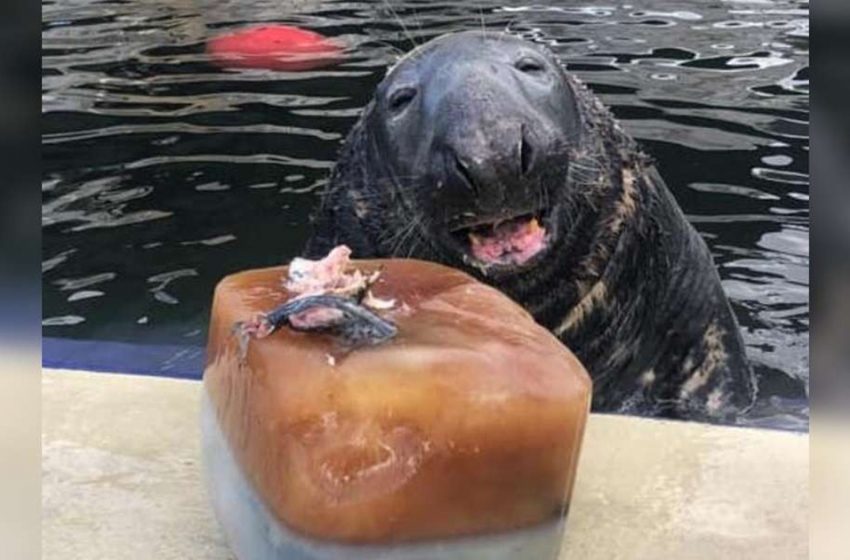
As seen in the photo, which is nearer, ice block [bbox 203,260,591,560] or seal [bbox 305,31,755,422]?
ice block [bbox 203,260,591,560]

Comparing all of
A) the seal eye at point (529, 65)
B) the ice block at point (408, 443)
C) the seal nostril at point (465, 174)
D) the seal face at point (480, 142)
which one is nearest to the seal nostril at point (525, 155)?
the seal face at point (480, 142)

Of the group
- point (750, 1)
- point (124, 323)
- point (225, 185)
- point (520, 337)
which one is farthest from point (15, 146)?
point (750, 1)

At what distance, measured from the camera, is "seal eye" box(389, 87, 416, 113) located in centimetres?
364

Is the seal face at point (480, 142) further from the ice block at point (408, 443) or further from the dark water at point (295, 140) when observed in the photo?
the ice block at point (408, 443)

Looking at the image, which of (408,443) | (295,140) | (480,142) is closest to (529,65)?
(480,142)

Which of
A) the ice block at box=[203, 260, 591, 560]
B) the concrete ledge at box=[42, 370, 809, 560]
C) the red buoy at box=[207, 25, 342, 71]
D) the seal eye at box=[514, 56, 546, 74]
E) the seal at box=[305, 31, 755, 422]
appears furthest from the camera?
the red buoy at box=[207, 25, 342, 71]

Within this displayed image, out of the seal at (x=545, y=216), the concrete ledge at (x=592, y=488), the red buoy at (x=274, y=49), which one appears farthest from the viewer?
the red buoy at (x=274, y=49)

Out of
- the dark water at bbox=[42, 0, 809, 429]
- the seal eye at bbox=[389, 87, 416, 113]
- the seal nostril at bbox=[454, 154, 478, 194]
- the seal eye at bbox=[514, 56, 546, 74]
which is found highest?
the seal eye at bbox=[514, 56, 546, 74]

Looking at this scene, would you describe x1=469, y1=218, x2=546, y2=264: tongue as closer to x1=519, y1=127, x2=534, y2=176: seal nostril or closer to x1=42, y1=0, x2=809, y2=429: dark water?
x1=519, y1=127, x2=534, y2=176: seal nostril

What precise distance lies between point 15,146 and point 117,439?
6.53 feet

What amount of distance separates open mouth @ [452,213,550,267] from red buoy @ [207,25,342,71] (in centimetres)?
640

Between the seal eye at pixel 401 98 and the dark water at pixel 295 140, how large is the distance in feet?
4.30

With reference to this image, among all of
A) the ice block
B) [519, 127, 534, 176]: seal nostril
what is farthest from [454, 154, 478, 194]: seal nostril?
the ice block

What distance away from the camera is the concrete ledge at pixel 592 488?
6.87 ft
